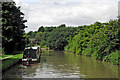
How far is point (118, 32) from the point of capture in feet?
95.7

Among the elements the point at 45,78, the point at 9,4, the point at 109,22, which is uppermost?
the point at 9,4

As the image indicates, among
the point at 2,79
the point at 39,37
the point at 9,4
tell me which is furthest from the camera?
the point at 39,37

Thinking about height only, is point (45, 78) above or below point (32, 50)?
below

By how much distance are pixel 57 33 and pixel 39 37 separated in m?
37.4

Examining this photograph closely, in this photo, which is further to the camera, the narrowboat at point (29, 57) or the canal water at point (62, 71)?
the narrowboat at point (29, 57)

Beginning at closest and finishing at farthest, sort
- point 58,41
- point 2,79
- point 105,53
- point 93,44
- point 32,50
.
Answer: point 2,79 < point 32,50 < point 105,53 < point 93,44 < point 58,41

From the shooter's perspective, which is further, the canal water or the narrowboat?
the narrowboat

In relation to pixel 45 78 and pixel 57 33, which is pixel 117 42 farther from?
pixel 57 33

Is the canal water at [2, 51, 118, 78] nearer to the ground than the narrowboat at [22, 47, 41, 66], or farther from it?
nearer to the ground

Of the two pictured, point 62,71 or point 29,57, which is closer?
point 62,71

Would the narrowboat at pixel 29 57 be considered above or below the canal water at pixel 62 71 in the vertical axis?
above

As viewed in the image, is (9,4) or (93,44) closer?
(9,4)

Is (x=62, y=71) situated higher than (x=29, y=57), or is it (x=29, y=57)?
(x=29, y=57)

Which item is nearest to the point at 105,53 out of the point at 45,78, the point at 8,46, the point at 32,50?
the point at 32,50
